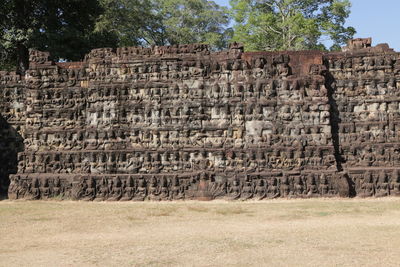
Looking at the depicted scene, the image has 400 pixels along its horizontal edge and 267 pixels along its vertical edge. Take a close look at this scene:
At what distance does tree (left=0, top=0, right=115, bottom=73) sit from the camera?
22438 millimetres

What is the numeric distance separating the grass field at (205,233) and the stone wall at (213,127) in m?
0.97

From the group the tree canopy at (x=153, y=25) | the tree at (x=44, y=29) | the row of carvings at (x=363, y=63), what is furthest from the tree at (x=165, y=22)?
the row of carvings at (x=363, y=63)

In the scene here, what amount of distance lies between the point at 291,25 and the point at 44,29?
743 inches

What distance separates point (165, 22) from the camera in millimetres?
46844

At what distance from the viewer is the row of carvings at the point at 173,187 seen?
12578 millimetres

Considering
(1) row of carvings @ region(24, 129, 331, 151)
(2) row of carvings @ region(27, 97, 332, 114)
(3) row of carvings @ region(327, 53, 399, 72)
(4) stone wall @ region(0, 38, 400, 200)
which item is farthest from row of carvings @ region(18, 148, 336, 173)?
(3) row of carvings @ region(327, 53, 399, 72)

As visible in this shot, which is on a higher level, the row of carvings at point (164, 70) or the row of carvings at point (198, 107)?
the row of carvings at point (164, 70)

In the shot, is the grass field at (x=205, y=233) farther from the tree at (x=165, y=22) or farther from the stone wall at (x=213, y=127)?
the tree at (x=165, y=22)

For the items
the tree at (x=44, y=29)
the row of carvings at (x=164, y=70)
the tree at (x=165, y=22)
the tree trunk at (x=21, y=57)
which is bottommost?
the row of carvings at (x=164, y=70)

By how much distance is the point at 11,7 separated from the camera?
22609 mm

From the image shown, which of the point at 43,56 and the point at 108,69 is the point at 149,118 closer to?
the point at 108,69

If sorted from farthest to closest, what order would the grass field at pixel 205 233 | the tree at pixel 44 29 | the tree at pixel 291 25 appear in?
1. the tree at pixel 291 25
2. the tree at pixel 44 29
3. the grass field at pixel 205 233

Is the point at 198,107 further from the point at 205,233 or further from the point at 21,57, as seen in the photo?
the point at 21,57

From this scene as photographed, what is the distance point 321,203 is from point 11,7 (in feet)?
63.3
